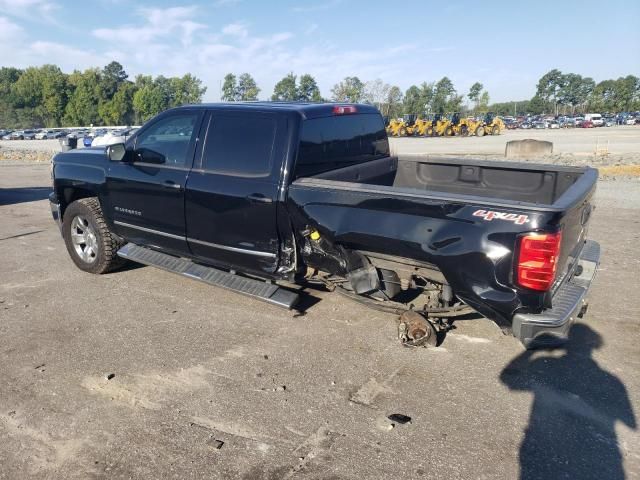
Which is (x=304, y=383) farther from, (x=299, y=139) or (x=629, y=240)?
(x=629, y=240)

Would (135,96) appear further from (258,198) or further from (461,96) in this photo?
(258,198)

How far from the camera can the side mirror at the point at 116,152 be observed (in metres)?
4.92

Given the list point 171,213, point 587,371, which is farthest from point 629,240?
point 171,213

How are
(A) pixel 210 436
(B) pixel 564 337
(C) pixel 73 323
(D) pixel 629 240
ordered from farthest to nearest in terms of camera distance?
1. (D) pixel 629 240
2. (C) pixel 73 323
3. (B) pixel 564 337
4. (A) pixel 210 436

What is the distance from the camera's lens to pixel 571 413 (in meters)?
3.09

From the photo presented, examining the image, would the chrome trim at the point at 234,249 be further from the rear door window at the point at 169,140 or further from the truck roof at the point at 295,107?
the truck roof at the point at 295,107

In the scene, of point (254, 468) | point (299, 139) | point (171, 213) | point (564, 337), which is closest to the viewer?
point (254, 468)

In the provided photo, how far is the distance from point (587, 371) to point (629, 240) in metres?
4.26

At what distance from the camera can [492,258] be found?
10.00 feet

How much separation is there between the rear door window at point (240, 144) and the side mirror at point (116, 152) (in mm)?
1034

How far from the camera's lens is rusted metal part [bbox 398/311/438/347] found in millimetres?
3834

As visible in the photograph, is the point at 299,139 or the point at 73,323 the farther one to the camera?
the point at 73,323

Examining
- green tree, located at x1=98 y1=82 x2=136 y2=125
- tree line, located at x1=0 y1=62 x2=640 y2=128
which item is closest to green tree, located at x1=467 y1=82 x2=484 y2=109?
tree line, located at x1=0 y1=62 x2=640 y2=128

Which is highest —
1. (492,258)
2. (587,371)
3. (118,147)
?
(118,147)
